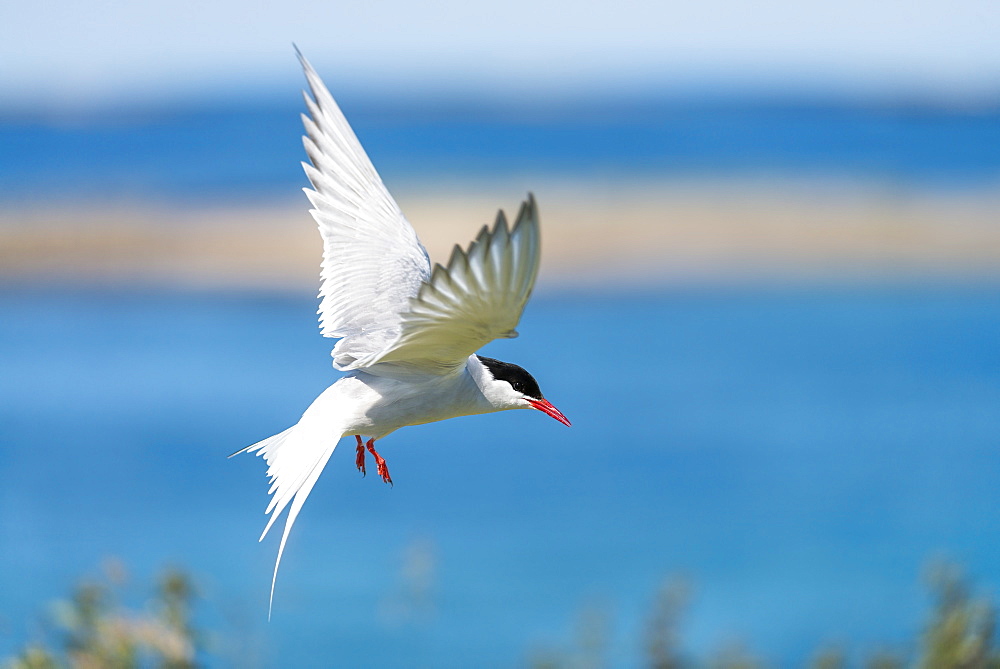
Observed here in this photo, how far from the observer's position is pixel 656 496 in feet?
35.6

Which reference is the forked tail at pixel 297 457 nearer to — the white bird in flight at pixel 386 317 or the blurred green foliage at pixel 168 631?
the white bird in flight at pixel 386 317

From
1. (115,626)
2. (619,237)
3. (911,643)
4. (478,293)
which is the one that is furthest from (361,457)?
(619,237)

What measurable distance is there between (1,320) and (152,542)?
31.5 ft

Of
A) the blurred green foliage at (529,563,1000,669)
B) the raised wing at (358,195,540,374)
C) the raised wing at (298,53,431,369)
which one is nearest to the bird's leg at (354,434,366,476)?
the raised wing at (298,53,431,369)

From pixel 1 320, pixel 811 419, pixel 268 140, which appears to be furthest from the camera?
pixel 268 140

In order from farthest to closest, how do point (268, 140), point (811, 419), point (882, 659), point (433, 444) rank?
1. point (268, 140)
2. point (811, 419)
3. point (433, 444)
4. point (882, 659)

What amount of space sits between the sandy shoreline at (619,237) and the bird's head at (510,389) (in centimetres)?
1534

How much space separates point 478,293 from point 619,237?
1707 centimetres

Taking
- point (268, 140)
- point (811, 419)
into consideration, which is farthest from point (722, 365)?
point (268, 140)

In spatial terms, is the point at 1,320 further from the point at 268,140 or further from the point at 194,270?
the point at 268,140

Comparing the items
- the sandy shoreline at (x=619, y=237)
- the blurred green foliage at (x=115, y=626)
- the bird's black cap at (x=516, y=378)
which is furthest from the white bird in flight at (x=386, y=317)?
the sandy shoreline at (x=619, y=237)

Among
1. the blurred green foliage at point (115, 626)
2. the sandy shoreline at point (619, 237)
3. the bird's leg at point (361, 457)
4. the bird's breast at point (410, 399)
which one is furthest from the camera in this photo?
the sandy shoreline at point (619, 237)

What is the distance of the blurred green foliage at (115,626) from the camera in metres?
3.28

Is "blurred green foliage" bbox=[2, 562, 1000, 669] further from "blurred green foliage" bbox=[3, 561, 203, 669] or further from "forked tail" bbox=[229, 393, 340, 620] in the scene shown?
"forked tail" bbox=[229, 393, 340, 620]
